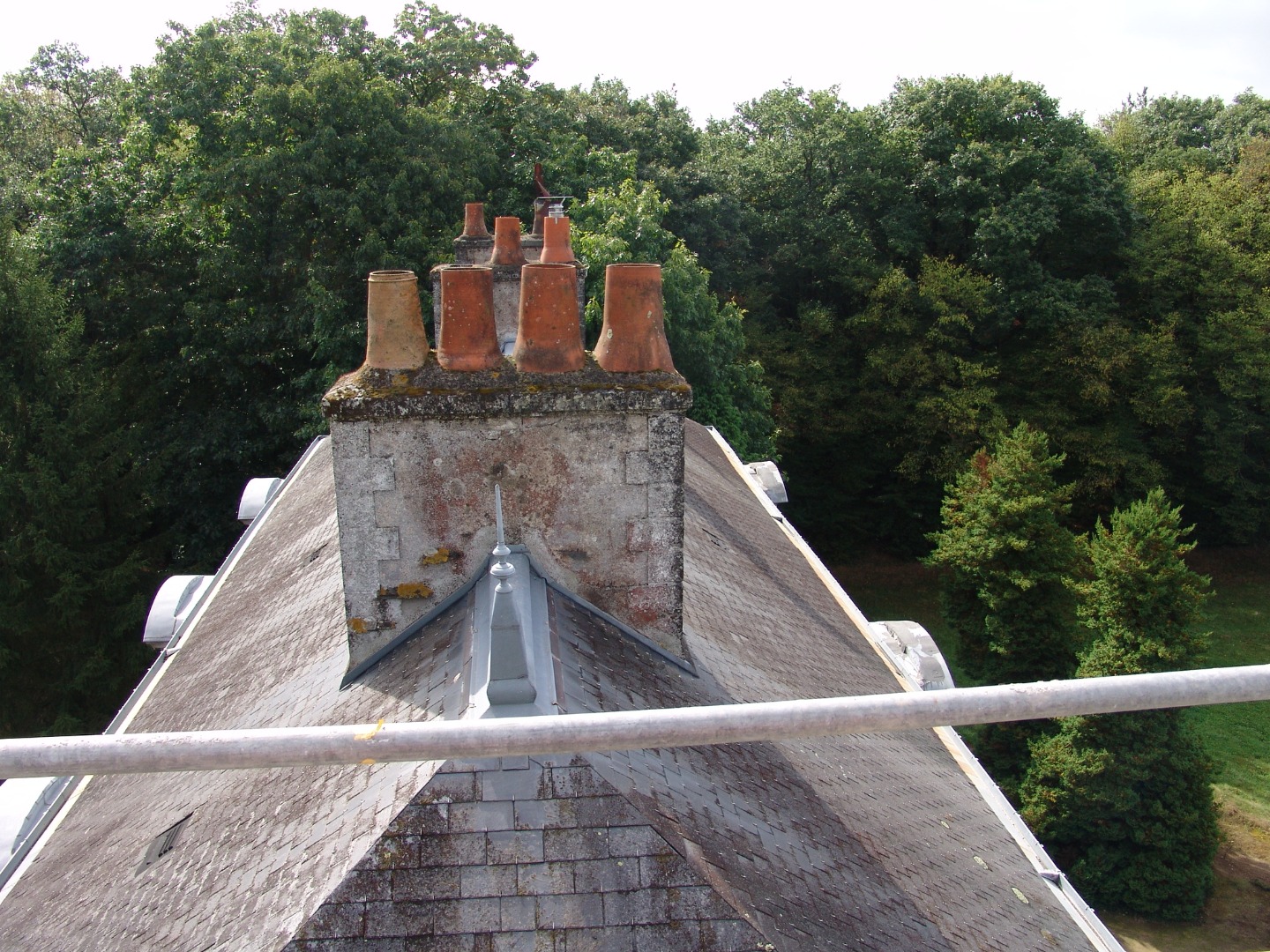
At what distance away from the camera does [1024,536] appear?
74.9ft

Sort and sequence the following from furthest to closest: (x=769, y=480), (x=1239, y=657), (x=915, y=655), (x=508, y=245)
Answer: (x=1239, y=657), (x=769, y=480), (x=508, y=245), (x=915, y=655)

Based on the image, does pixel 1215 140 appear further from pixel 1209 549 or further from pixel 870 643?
pixel 870 643

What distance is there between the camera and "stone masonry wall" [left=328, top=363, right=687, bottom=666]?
19.1 feet

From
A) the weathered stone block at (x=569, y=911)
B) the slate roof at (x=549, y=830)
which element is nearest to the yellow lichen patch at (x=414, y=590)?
the slate roof at (x=549, y=830)

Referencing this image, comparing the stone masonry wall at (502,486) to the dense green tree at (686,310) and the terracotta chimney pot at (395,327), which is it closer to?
the terracotta chimney pot at (395,327)

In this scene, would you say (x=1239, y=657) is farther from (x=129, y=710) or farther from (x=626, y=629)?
(x=129, y=710)

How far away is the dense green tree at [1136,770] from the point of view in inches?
736

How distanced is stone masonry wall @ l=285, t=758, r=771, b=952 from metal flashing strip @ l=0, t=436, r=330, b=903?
2.66m

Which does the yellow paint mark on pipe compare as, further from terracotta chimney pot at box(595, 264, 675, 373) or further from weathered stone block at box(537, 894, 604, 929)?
terracotta chimney pot at box(595, 264, 675, 373)

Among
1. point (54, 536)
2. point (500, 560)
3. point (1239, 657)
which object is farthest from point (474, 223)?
point (1239, 657)

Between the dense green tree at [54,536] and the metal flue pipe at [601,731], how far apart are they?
63.6 ft

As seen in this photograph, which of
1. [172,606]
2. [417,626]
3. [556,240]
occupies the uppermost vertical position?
[556,240]

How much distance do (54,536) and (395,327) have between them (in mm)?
17417

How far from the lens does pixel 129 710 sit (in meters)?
9.72
